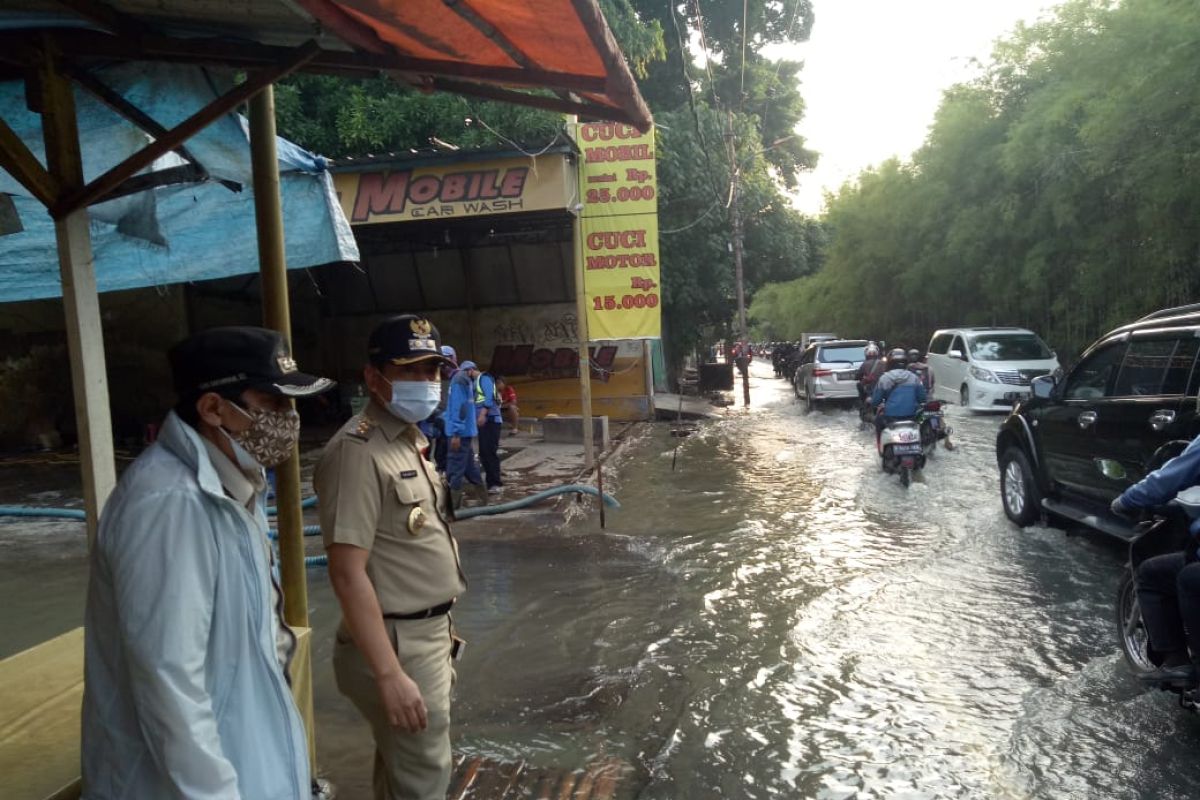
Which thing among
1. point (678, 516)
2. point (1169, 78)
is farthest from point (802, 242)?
point (678, 516)

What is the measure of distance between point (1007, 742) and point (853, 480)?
6.99m

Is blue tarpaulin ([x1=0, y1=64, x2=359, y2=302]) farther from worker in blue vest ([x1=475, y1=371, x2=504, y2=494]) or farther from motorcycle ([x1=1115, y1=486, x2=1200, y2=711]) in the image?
motorcycle ([x1=1115, y1=486, x2=1200, y2=711])

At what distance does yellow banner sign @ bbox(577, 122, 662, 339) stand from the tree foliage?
25.7 feet

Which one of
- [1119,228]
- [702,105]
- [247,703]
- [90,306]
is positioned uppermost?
[702,105]

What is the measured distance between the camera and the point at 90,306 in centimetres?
281

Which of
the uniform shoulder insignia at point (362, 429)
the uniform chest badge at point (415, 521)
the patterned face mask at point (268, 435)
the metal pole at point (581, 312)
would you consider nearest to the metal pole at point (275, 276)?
the uniform shoulder insignia at point (362, 429)

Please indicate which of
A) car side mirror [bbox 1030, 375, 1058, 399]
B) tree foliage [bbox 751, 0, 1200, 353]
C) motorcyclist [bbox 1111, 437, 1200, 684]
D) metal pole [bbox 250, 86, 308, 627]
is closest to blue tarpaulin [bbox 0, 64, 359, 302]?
metal pole [bbox 250, 86, 308, 627]

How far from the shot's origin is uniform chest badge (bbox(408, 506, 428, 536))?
2430mm

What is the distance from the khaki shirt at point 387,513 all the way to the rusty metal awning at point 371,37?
1399 millimetres

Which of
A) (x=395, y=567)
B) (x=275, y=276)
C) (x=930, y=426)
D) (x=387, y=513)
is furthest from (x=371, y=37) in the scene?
(x=930, y=426)

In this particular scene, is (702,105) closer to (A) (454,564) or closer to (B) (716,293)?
(B) (716,293)

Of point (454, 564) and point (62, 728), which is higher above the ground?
point (454, 564)

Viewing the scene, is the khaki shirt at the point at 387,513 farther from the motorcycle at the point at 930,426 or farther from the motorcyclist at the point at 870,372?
the motorcyclist at the point at 870,372

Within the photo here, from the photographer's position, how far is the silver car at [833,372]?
19828 millimetres
